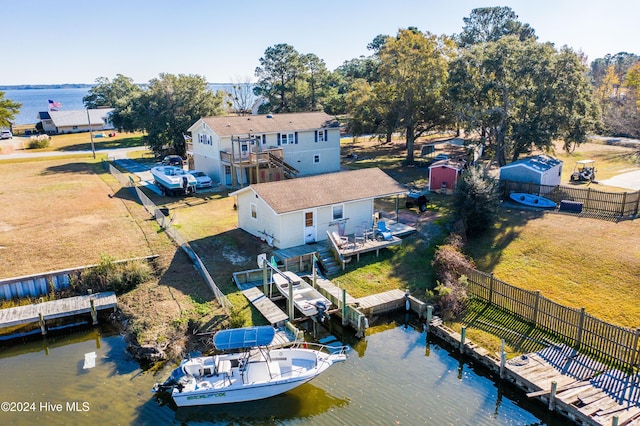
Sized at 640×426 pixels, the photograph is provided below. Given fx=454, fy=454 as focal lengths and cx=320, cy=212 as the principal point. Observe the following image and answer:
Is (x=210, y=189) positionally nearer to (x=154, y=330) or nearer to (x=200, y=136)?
(x=200, y=136)

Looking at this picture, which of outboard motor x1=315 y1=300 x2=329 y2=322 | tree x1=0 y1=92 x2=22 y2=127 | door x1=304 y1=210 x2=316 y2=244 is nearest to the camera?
outboard motor x1=315 y1=300 x2=329 y2=322

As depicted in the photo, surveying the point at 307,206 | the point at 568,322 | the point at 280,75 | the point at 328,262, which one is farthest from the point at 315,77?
the point at 568,322

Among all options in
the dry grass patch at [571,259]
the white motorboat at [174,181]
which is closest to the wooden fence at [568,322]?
the dry grass patch at [571,259]

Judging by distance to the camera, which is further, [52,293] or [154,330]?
[52,293]

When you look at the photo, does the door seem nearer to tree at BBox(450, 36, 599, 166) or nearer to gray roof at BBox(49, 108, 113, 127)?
tree at BBox(450, 36, 599, 166)

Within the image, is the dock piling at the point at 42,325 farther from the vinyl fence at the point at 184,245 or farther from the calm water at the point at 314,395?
the vinyl fence at the point at 184,245

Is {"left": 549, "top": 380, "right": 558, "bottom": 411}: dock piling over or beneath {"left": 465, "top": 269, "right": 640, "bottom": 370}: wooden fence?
beneath

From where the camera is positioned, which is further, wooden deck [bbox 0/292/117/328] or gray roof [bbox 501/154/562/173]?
gray roof [bbox 501/154/562/173]

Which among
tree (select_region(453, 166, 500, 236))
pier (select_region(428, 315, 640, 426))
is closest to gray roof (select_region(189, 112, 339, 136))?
tree (select_region(453, 166, 500, 236))

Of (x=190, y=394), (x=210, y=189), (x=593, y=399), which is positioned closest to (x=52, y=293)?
(x=190, y=394)
